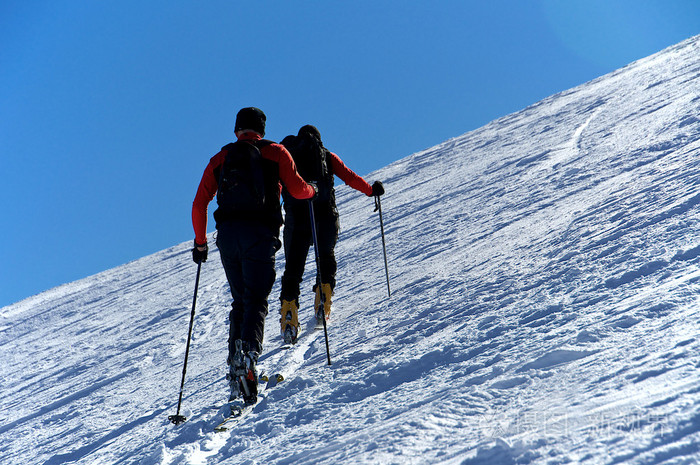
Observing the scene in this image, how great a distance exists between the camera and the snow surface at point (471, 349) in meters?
2.15

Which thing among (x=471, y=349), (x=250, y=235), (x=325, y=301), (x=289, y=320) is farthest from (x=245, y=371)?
(x=325, y=301)

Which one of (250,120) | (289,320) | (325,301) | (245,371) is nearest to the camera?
(245,371)

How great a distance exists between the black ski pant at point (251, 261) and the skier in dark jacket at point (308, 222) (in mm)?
1360

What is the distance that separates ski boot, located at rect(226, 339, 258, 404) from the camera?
3578mm

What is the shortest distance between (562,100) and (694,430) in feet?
59.9

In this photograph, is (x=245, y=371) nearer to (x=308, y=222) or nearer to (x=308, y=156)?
(x=308, y=222)

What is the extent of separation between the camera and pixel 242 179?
370 cm

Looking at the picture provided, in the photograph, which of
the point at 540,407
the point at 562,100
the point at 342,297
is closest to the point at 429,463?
the point at 540,407

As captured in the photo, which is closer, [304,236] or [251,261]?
[251,261]

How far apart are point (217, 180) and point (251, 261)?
639 millimetres

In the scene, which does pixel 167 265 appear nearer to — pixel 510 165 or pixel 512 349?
pixel 510 165

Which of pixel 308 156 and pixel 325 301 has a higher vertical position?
pixel 308 156

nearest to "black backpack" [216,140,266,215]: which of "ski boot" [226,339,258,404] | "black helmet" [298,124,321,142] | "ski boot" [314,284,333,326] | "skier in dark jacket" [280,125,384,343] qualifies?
"ski boot" [226,339,258,404]

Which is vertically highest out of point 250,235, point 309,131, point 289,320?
point 309,131
